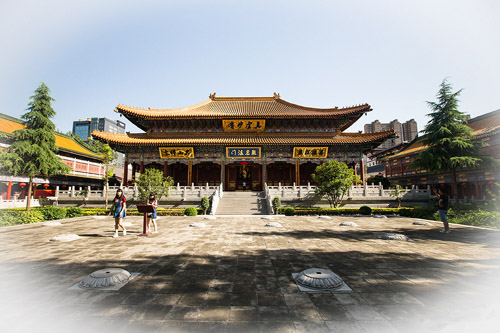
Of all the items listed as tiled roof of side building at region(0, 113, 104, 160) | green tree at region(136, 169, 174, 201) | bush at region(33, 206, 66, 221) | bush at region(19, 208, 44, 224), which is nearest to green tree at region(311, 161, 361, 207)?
green tree at region(136, 169, 174, 201)

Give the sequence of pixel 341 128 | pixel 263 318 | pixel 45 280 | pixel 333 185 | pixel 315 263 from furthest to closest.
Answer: pixel 341 128
pixel 333 185
pixel 315 263
pixel 45 280
pixel 263 318

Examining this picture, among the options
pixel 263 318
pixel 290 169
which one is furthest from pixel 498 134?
pixel 263 318

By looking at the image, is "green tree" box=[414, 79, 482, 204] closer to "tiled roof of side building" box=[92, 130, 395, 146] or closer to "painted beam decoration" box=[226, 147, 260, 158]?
"tiled roof of side building" box=[92, 130, 395, 146]

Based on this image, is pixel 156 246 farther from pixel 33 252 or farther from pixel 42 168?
pixel 42 168

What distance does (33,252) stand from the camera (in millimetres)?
5512

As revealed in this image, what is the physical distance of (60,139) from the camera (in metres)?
26.9

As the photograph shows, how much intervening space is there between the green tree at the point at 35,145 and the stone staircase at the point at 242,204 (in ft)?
37.3

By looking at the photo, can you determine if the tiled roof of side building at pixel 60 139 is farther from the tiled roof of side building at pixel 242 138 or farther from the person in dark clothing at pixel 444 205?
the person in dark clothing at pixel 444 205

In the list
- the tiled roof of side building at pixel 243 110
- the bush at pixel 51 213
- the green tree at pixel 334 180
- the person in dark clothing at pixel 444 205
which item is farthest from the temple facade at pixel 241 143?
the person in dark clothing at pixel 444 205

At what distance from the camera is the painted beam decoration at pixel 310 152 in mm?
22484

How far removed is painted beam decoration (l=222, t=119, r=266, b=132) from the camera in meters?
24.1

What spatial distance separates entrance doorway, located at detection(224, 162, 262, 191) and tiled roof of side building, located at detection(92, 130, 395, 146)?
9.62 ft

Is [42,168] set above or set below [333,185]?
above

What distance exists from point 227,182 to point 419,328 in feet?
72.1
